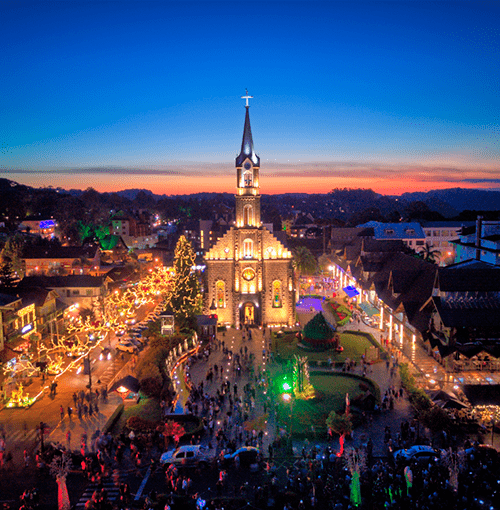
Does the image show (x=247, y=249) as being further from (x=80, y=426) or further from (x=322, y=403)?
(x=80, y=426)

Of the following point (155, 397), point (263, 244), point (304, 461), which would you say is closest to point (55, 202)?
point (263, 244)

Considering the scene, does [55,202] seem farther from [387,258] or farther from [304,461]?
[304,461]

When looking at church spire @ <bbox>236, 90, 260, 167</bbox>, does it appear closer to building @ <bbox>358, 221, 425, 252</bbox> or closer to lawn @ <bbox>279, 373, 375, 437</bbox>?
lawn @ <bbox>279, 373, 375, 437</bbox>

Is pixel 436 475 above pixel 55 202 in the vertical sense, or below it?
below

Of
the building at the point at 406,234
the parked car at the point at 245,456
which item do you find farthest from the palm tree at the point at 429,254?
the parked car at the point at 245,456

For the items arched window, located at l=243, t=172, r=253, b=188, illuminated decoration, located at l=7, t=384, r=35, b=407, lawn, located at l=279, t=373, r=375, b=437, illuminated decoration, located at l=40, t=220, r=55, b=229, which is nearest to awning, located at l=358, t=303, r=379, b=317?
lawn, located at l=279, t=373, r=375, b=437

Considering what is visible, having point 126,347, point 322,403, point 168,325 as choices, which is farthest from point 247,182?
point 322,403

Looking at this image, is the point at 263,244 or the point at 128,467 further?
the point at 263,244
